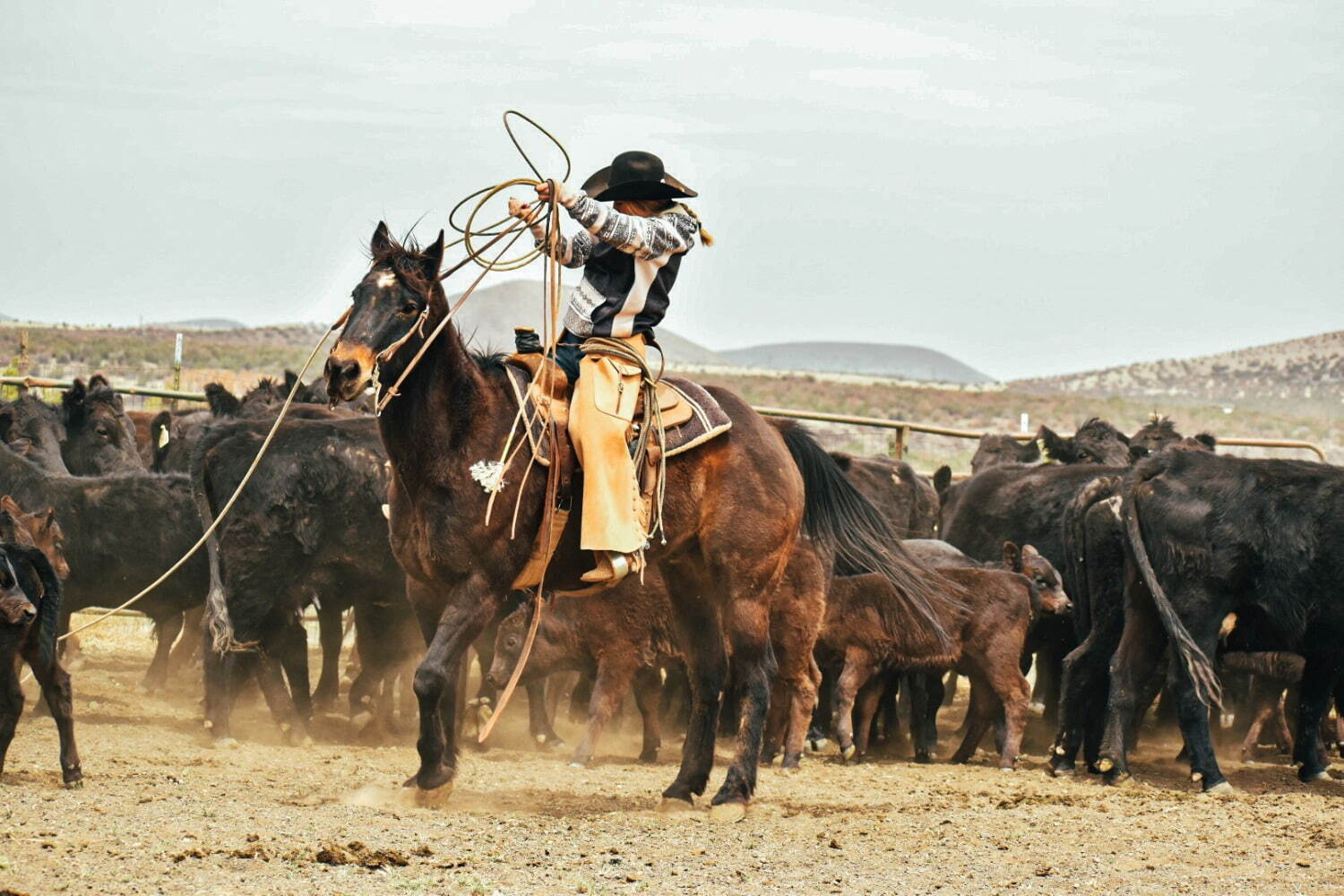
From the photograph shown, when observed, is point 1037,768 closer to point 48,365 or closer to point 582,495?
point 582,495

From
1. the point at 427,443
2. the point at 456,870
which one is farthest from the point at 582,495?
the point at 456,870

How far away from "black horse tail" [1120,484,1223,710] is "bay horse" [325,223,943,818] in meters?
2.56

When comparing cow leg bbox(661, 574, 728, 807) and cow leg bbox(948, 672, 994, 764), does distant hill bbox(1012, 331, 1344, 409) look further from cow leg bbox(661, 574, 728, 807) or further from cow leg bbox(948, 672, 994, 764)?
cow leg bbox(661, 574, 728, 807)

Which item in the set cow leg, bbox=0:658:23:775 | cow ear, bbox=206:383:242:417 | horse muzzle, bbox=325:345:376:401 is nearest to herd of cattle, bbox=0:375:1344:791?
cow leg, bbox=0:658:23:775

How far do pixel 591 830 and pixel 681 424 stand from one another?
2094 millimetres

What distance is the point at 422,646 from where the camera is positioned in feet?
39.5

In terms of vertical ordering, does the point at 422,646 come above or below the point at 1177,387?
below

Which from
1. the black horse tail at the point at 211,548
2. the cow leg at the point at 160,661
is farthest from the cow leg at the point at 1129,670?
the cow leg at the point at 160,661

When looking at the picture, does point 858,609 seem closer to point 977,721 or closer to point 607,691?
point 977,721

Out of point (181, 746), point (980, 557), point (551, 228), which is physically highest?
point (551, 228)

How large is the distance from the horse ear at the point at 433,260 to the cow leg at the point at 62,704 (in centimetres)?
260

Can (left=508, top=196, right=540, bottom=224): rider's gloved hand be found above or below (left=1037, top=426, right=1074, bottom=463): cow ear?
above

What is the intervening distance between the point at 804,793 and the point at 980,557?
536 centimetres

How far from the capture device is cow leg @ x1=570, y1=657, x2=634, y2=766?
1038 cm
